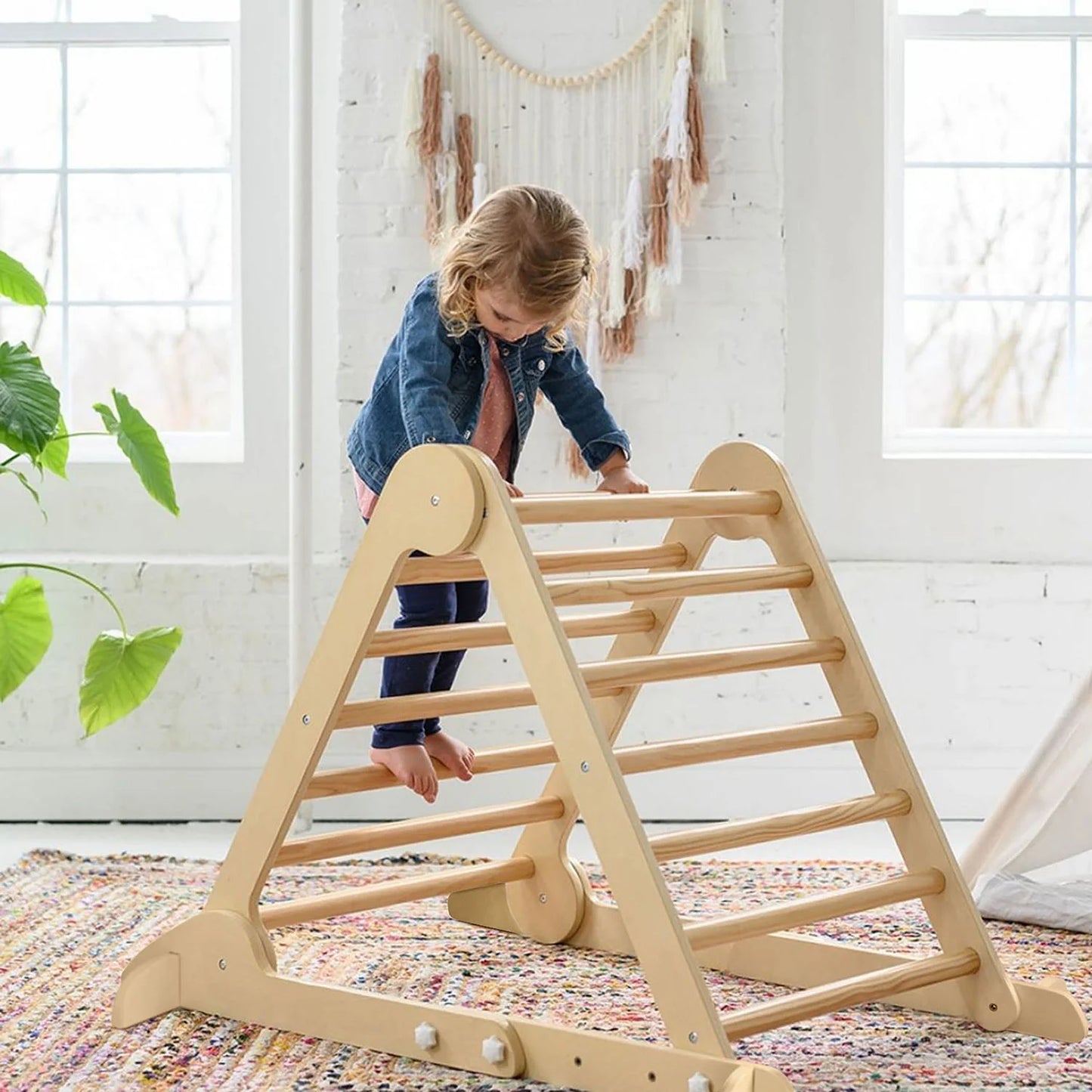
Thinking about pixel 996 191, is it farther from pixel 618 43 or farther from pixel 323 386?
pixel 323 386

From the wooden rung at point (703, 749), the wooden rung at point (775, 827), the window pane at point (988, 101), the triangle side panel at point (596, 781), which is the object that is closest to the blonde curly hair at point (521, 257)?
the triangle side panel at point (596, 781)

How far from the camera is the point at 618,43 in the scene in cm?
315

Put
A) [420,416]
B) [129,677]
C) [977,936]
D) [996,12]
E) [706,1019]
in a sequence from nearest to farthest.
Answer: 1. [706,1019]
2. [977,936]
3. [420,416]
4. [129,677]
5. [996,12]

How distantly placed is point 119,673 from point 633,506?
4.05ft

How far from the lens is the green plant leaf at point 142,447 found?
2727 mm

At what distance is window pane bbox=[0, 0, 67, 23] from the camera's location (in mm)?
3482

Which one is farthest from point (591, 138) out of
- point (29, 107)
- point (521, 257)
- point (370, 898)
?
point (370, 898)

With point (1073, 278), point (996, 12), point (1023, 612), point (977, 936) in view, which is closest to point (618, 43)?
point (996, 12)

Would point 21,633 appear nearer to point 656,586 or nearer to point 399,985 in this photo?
point 399,985

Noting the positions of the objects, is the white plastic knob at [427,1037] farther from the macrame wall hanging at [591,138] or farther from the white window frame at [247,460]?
the white window frame at [247,460]

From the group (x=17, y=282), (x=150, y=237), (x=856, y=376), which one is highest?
(x=150, y=237)

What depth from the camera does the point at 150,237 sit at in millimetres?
3559

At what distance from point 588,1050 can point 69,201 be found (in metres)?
2.58

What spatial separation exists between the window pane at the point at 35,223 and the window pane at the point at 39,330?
0.19 feet
